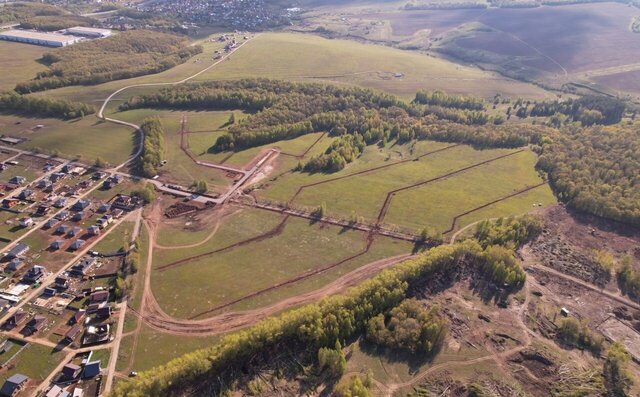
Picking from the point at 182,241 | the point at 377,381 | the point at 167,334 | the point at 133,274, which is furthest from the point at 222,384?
the point at 182,241

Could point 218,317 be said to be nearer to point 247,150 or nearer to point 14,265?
point 14,265

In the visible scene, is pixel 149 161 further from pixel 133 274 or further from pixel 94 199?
pixel 133 274

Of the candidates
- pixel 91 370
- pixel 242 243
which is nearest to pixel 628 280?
pixel 242 243

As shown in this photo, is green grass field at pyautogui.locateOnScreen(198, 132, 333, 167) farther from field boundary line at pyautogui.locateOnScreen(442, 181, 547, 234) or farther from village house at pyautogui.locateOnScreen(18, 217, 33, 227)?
field boundary line at pyautogui.locateOnScreen(442, 181, 547, 234)

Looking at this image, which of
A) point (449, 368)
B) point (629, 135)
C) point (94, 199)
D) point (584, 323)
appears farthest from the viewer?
point (629, 135)

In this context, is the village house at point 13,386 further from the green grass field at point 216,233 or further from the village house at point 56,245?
the village house at point 56,245

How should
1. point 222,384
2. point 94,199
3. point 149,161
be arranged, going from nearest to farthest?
point 222,384
point 94,199
point 149,161

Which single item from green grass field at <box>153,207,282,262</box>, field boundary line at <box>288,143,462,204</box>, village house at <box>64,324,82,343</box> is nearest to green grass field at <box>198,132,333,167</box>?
field boundary line at <box>288,143,462,204</box>

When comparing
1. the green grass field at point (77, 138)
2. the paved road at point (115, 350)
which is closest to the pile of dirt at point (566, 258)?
the paved road at point (115, 350)
